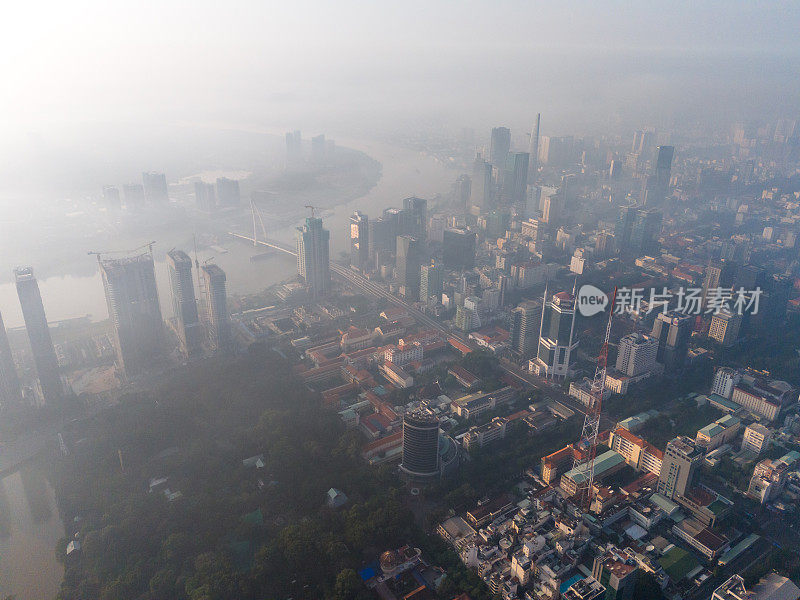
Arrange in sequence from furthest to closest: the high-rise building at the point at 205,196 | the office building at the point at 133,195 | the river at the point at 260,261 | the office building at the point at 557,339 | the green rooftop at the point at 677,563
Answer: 1. the high-rise building at the point at 205,196
2. the office building at the point at 133,195
3. the river at the point at 260,261
4. the office building at the point at 557,339
5. the green rooftop at the point at 677,563

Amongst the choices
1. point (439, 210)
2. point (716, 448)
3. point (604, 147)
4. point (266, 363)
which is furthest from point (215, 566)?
point (604, 147)

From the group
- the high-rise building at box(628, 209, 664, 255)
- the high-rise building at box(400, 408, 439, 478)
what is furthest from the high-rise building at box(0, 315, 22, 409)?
the high-rise building at box(628, 209, 664, 255)

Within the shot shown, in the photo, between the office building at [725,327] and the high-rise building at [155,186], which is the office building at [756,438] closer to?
the office building at [725,327]

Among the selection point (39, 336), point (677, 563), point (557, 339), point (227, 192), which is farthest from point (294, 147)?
point (677, 563)

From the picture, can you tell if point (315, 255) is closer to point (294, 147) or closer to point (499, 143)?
point (294, 147)

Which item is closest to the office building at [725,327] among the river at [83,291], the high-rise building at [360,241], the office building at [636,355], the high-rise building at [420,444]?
the office building at [636,355]

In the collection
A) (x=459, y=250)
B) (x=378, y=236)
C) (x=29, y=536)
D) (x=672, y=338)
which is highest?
(x=378, y=236)

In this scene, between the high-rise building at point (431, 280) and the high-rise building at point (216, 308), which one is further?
the high-rise building at point (431, 280)
